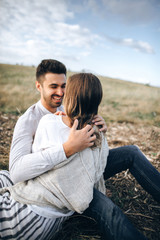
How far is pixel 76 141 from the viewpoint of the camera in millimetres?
1334

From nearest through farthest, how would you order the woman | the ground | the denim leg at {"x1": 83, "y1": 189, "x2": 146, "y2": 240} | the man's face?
the denim leg at {"x1": 83, "y1": 189, "x2": 146, "y2": 240} → the woman → the ground → the man's face

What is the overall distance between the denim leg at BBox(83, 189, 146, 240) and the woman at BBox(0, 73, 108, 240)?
13 centimetres

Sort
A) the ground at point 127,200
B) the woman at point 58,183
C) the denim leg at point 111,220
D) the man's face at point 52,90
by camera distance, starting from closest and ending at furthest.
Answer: the denim leg at point 111,220, the woman at point 58,183, the ground at point 127,200, the man's face at point 52,90

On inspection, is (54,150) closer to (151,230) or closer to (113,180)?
(151,230)

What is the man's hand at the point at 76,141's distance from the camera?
52.7 inches

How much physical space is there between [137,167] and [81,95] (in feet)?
4.08

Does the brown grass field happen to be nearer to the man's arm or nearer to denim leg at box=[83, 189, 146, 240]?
denim leg at box=[83, 189, 146, 240]

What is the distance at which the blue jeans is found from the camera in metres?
1.28

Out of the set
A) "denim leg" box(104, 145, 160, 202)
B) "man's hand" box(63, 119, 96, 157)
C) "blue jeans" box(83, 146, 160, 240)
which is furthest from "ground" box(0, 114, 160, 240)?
"man's hand" box(63, 119, 96, 157)

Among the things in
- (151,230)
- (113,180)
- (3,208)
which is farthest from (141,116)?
(3,208)

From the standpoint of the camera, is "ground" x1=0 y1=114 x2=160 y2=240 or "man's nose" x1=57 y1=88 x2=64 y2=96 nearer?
"ground" x1=0 y1=114 x2=160 y2=240

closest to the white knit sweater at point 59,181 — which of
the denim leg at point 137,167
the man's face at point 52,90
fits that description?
the denim leg at point 137,167

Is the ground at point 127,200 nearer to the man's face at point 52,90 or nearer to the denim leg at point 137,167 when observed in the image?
the denim leg at point 137,167

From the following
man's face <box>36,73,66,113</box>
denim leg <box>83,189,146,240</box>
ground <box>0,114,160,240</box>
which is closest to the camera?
denim leg <box>83,189,146,240</box>
